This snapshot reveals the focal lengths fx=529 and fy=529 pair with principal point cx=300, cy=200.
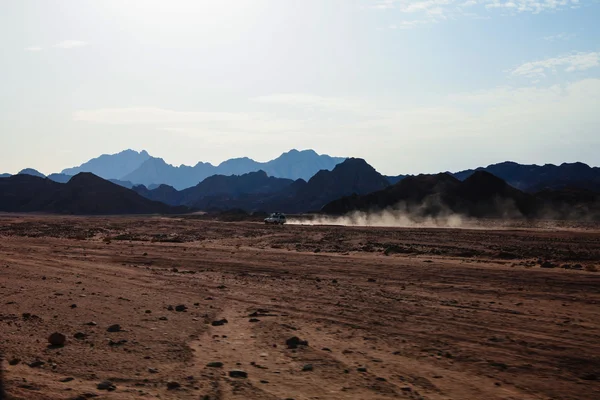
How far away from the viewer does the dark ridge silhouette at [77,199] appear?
154 metres

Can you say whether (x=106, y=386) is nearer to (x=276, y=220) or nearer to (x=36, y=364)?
(x=36, y=364)

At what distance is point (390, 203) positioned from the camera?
110812 millimetres

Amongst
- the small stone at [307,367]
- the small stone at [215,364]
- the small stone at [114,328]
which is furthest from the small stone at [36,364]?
the small stone at [307,367]

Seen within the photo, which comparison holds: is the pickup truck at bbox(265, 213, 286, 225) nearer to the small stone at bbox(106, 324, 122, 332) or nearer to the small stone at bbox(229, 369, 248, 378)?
the small stone at bbox(106, 324, 122, 332)

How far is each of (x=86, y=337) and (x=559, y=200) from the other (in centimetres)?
10422

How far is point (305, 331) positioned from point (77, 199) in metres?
160

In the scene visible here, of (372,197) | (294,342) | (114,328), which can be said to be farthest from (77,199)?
(294,342)

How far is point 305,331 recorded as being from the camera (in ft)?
41.3

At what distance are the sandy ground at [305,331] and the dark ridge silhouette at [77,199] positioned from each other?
136 metres

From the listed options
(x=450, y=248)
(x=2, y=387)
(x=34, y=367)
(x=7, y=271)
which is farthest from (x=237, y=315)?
(x=450, y=248)

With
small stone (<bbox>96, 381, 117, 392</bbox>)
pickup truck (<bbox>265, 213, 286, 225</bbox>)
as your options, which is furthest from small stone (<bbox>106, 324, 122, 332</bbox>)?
pickup truck (<bbox>265, 213, 286, 225</bbox>)

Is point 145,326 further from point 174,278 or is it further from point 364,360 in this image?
point 174,278

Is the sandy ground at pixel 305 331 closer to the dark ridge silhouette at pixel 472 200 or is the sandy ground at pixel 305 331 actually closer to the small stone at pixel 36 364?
the small stone at pixel 36 364

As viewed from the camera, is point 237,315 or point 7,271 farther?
point 7,271
